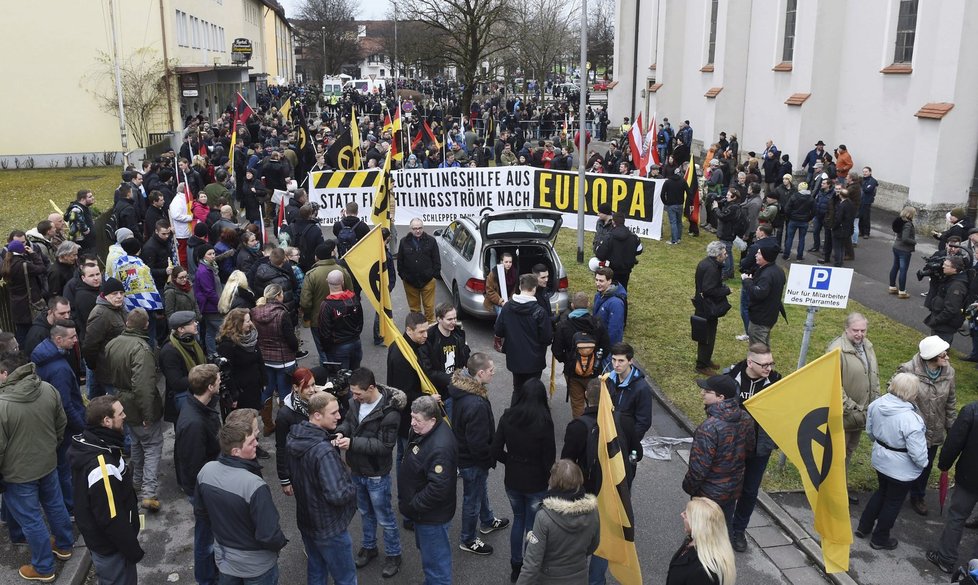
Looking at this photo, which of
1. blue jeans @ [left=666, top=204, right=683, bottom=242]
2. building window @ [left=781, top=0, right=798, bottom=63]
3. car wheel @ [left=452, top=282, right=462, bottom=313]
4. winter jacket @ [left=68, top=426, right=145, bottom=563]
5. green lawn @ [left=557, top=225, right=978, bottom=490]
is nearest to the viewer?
winter jacket @ [left=68, top=426, right=145, bottom=563]

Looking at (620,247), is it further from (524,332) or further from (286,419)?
(286,419)

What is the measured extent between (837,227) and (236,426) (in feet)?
44.9

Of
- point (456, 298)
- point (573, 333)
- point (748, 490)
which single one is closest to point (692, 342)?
point (456, 298)

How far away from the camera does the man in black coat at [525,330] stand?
329 inches

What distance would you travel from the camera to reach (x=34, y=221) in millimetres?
21203

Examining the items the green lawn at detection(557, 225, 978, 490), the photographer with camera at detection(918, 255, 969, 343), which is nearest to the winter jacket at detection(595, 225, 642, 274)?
the green lawn at detection(557, 225, 978, 490)

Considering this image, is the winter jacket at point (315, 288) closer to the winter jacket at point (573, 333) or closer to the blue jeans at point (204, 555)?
the winter jacket at point (573, 333)

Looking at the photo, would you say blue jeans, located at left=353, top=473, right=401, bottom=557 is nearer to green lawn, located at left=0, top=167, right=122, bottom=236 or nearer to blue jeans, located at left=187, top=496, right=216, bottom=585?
blue jeans, located at left=187, top=496, right=216, bottom=585

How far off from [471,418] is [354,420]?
90cm

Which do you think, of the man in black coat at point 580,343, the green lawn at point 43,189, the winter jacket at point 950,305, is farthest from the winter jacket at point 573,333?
the green lawn at point 43,189

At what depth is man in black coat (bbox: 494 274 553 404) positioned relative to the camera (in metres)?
8.35

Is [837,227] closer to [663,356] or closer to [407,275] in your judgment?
[663,356]

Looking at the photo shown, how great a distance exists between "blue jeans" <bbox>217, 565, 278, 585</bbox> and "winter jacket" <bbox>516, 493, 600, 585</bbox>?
1.65 meters

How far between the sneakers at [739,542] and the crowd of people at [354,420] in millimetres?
13
